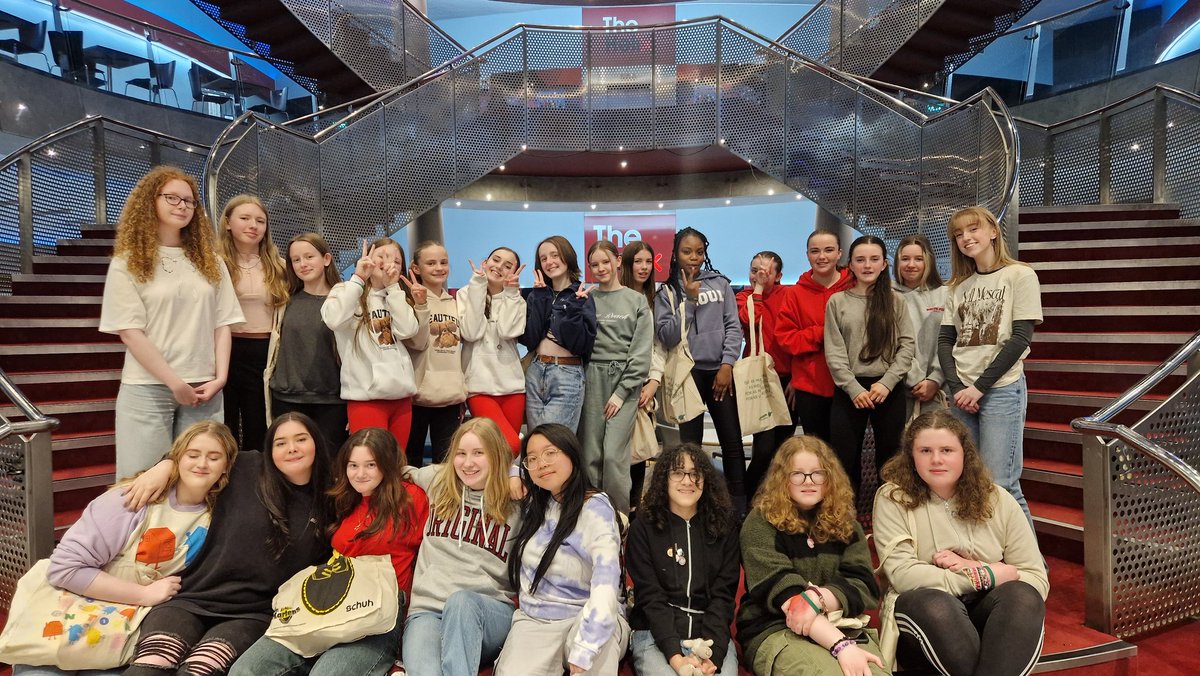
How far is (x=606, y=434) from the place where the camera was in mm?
3236

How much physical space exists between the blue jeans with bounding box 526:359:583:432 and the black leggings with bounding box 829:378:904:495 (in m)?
1.32

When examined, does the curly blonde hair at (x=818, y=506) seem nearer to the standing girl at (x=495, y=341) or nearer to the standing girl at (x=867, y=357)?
the standing girl at (x=867, y=357)

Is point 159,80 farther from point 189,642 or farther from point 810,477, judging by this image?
point 810,477

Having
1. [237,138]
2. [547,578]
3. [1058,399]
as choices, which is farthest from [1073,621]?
[237,138]

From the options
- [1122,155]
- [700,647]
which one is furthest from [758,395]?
[1122,155]

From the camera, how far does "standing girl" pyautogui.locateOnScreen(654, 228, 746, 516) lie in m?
3.66

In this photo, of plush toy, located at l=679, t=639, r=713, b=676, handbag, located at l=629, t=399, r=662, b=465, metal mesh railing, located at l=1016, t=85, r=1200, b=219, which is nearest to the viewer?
plush toy, located at l=679, t=639, r=713, b=676

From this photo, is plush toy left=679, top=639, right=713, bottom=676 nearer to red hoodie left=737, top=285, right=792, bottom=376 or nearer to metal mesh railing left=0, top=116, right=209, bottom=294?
red hoodie left=737, top=285, right=792, bottom=376

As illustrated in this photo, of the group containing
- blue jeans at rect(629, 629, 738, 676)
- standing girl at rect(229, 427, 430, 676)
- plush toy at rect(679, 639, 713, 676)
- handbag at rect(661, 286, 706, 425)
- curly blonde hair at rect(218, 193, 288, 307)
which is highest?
curly blonde hair at rect(218, 193, 288, 307)

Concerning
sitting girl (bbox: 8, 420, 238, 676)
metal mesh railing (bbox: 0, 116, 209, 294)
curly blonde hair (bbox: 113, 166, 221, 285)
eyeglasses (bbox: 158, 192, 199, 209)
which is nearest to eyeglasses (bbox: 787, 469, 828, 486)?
sitting girl (bbox: 8, 420, 238, 676)

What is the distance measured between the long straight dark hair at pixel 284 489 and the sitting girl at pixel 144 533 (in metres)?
0.16

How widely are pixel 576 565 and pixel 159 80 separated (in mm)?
9192

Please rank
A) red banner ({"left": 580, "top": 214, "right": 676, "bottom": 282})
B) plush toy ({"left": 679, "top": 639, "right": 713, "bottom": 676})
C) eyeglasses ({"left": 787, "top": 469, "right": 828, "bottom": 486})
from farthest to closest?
1. red banner ({"left": 580, "top": 214, "right": 676, "bottom": 282})
2. eyeglasses ({"left": 787, "top": 469, "right": 828, "bottom": 486})
3. plush toy ({"left": 679, "top": 639, "right": 713, "bottom": 676})

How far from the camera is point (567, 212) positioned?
1168cm
